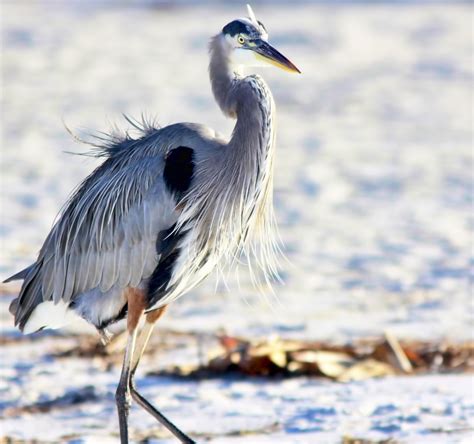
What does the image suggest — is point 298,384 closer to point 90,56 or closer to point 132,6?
point 90,56

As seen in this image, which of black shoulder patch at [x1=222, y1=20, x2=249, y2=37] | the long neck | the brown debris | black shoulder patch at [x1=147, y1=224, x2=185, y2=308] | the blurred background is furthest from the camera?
the brown debris

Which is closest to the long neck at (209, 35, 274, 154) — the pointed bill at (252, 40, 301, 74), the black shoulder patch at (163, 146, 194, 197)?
the pointed bill at (252, 40, 301, 74)

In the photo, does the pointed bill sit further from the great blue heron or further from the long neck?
the long neck

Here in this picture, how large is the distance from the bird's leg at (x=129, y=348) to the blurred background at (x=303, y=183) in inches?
10.0

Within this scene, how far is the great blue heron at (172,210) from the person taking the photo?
5.38 metres

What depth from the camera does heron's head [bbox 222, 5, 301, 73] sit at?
5.45 m

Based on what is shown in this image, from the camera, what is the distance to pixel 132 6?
24.8 meters

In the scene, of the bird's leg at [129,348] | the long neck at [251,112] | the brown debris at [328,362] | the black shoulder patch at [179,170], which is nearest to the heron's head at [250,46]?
the long neck at [251,112]

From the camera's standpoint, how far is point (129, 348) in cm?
543

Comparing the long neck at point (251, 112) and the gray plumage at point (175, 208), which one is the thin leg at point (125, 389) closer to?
the gray plumage at point (175, 208)

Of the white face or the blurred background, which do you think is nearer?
the white face

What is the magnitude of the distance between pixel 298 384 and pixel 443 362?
0.86 meters

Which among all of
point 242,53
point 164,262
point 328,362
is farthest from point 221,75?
point 328,362

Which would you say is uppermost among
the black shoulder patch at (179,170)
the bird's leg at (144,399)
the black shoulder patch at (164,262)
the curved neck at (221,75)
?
the curved neck at (221,75)
